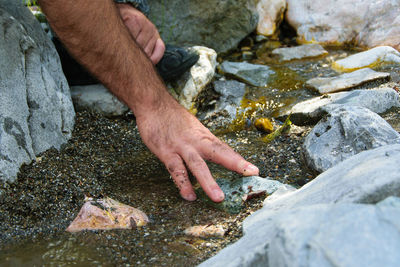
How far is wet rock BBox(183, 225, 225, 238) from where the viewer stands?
76.9 inches

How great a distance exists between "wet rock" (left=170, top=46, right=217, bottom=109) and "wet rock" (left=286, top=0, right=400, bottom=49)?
1974 millimetres

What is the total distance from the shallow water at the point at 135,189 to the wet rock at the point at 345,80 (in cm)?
11

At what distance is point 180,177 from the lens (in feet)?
7.82

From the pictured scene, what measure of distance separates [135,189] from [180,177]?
33cm

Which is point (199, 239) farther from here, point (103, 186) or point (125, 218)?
point (103, 186)

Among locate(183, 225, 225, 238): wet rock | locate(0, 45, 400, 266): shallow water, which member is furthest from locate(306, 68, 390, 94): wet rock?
locate(183, 225, 225, 238): wet rock

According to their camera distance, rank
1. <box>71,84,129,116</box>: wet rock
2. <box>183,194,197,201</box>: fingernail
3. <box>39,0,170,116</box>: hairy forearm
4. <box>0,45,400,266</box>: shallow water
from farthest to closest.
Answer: <box>71,84,129,116</box>: wet rock → <box>39,0,170,116</box>: hairy forearm → <box>183,194,197,201</box>: fingernail → <box>0,45,400,266</box>: shallow water

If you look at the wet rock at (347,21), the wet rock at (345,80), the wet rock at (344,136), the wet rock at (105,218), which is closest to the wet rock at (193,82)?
the wet rock at (345,80)

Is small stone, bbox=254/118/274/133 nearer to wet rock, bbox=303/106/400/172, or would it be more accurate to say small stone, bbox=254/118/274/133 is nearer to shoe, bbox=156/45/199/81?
wet rock, bbox=303/106/400/172

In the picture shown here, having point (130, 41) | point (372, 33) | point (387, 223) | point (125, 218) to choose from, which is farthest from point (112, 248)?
point (372, 33)

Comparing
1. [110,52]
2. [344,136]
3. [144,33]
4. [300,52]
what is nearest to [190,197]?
[344,136]

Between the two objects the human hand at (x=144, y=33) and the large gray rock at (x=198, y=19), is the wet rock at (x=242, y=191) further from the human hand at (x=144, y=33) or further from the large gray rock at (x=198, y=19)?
the large gray rock at (x=198, y=19)

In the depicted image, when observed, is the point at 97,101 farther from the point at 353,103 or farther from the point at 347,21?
the point at 347,21

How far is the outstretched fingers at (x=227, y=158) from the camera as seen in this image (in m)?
2.38
